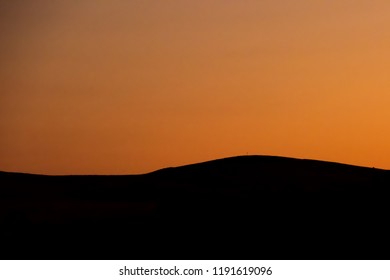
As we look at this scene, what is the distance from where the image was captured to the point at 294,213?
85.8ft

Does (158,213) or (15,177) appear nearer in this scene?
(158,213)

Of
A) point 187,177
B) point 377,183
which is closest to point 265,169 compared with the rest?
point 187,177

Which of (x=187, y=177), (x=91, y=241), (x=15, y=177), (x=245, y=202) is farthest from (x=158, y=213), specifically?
(x=15, y=177)

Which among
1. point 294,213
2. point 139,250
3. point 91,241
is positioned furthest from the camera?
point 294,213

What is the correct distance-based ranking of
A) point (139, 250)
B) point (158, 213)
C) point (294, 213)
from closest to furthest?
point (139, 250)
point (294, 213)
point (158, 213)

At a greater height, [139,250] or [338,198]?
[338,198]

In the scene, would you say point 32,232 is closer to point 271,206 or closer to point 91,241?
point 91,241

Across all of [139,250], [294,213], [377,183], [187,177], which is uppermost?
→ [187,177]

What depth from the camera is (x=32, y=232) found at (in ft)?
90.1

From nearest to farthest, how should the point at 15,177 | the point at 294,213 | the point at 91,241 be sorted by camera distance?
the point at 91,241, the point at 294,213, the point at 15,177

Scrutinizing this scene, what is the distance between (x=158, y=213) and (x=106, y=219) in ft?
9.00

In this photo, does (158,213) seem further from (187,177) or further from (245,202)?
(187,177)

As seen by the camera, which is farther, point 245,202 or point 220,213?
point 245,202

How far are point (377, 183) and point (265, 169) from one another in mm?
21222
